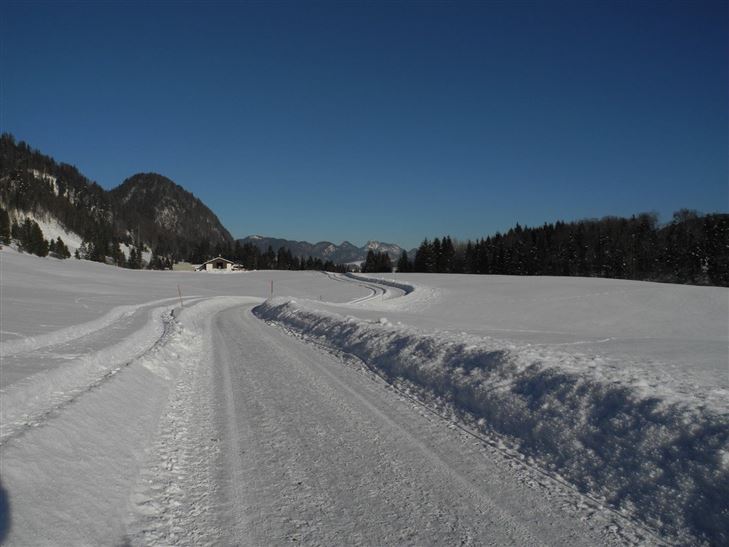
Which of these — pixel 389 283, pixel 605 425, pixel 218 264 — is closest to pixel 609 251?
pixel 389 283

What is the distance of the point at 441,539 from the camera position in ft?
12.2

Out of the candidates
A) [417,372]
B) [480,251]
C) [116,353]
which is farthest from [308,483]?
[480,251]

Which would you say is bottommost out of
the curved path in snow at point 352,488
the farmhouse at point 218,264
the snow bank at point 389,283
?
the curved path in snow at point 352,488

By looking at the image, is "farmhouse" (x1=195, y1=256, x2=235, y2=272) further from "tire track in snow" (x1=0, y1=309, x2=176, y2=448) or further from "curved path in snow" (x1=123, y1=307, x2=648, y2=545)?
"curved path in snow" (x1=123, y1=307, x2=648, y2=545)

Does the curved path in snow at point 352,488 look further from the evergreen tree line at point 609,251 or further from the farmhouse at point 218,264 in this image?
the farmhouse at point 218,264

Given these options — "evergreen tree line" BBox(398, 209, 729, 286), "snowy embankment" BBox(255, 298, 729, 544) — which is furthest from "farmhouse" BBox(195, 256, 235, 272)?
"snowy embankment" BBox(255, 298, 729, 544)

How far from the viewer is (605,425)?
5598 mm

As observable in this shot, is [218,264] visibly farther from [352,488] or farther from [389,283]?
[352,488]

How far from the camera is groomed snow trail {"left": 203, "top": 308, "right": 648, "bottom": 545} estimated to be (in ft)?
12.5

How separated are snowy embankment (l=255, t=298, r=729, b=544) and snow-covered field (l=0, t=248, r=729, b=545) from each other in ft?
0.07

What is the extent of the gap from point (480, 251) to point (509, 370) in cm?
9459

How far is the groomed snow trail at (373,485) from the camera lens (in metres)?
3.81

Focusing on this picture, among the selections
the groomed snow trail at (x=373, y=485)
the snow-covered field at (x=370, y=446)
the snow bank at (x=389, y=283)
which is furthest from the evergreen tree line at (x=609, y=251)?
the groomed snow trail at (x=373, y=485)

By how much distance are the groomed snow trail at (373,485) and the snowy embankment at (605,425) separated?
55 centimetres
